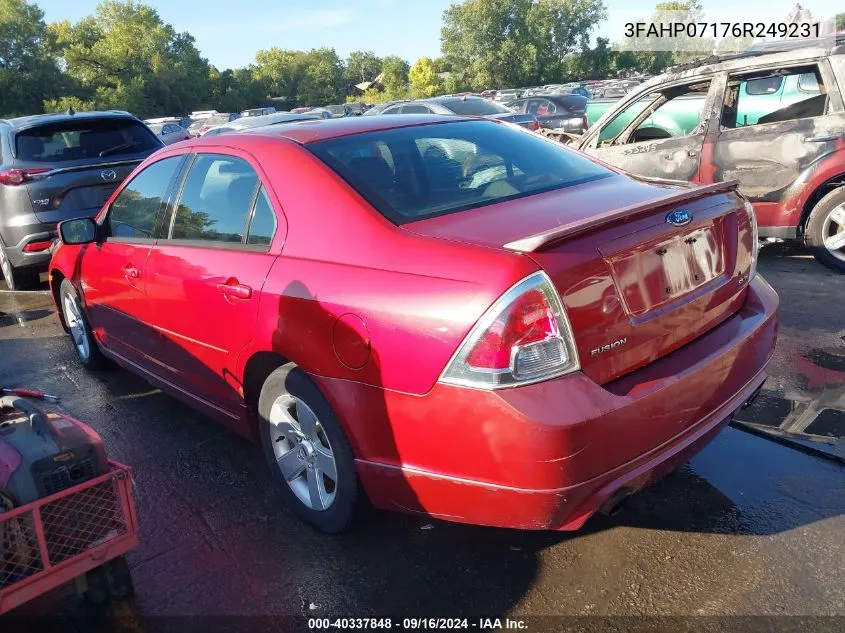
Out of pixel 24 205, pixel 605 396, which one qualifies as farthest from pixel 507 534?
pixel 24 205

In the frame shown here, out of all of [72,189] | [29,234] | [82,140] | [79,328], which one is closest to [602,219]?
[79,328]

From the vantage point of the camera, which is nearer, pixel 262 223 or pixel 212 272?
pixel 262 223

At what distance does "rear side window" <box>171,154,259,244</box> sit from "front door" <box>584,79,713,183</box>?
435cm

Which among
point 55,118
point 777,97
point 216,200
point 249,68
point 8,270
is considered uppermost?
point 249,68

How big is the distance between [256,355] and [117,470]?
75 cm

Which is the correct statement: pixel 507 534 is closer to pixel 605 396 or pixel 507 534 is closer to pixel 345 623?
pixel 345 623

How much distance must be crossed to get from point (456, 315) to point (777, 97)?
6862mm

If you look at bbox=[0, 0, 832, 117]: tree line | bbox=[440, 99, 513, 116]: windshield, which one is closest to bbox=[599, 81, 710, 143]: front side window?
bbox=[440, 99, 513, 116]: windshield

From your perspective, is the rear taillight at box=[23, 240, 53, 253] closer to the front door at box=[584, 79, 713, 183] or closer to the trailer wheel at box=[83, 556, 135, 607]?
the trailer wheel at box=[83, 556, 135, 607]

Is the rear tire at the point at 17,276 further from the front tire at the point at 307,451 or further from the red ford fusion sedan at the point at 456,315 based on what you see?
the front tire at the point at 307,451

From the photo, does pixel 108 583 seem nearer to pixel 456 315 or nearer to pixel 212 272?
pixel 212 272

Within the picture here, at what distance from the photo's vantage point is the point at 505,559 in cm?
278

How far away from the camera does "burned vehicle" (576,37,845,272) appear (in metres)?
6.06

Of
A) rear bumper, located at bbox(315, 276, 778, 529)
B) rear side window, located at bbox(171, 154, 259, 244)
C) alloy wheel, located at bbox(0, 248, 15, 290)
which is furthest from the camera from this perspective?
alloy wheel, located at bbox(0, 248, 15, 290)
